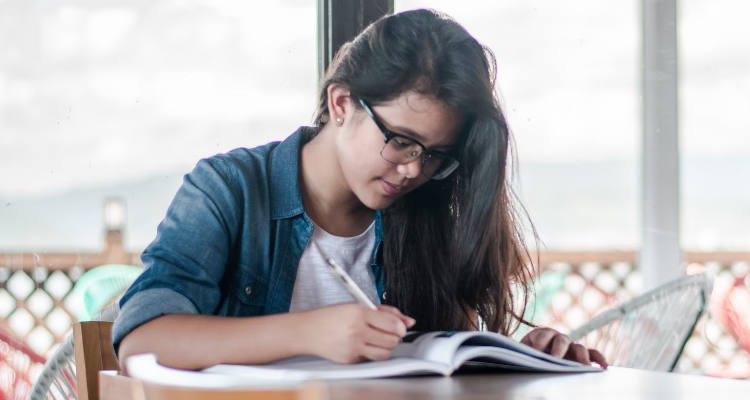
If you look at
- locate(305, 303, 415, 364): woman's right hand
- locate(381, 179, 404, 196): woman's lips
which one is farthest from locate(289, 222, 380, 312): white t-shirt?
locate(305, 303, 415, 364): woman's right hand

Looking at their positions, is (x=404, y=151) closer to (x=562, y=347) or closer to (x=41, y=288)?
(x=562, y=347)

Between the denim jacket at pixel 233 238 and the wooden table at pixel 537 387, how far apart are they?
6.6 inches

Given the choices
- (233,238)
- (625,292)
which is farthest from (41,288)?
(625,292)

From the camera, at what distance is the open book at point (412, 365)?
58 centimetres

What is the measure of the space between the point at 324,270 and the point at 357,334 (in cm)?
42

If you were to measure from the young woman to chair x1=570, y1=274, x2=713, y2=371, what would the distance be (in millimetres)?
278

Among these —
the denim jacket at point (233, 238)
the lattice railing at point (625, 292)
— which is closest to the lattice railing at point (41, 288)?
the denim jacket at point (233, 238)

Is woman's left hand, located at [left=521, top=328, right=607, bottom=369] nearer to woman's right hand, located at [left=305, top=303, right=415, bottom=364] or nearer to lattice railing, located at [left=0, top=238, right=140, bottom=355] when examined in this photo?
woman's right hand, located at [left=305, top=303, right=415, bottom=364]

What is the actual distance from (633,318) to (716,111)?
1.16 m

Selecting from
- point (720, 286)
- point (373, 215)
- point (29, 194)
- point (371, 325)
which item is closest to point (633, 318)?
point (373, 215)

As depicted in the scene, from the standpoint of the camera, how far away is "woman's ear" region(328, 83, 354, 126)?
1.04 meters

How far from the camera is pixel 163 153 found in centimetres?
154

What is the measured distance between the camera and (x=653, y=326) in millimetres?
1344

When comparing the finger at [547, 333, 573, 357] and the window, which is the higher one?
the window
